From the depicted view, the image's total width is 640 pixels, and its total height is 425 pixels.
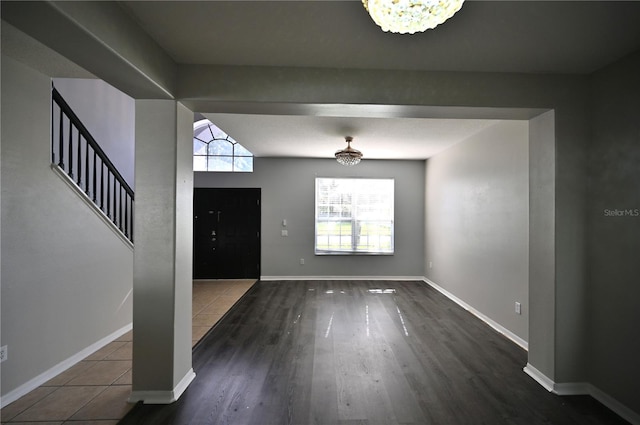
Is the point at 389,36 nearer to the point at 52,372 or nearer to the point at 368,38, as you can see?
the point at 368,38

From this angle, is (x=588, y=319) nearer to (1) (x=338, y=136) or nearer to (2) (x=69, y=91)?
(1) (x=338, y=136)

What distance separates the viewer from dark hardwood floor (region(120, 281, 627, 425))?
1.94m

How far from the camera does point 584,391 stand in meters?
2.20

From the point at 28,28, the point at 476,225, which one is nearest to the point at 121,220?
the point at 28,28

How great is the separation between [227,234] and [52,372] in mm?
3749

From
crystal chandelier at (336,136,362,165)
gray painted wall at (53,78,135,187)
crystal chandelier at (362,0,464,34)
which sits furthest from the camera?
crystal chandelier at (336,136,362,165)

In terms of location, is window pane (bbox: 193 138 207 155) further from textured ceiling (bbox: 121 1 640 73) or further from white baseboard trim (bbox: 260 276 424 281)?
textured ceiling (bbox: 121 1 640 73)

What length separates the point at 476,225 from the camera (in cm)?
391

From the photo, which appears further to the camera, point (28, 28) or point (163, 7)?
point (163, 7)

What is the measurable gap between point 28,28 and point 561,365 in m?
3.98

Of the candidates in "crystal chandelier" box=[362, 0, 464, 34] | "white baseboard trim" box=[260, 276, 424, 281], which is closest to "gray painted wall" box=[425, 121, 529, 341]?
"white baseboard trim" box=[260, 276, 424, 281]

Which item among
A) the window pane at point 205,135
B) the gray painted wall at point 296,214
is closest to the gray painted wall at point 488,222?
the gray painted wall at point 296,214

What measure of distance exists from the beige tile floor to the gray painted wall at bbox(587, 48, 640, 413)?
351 centimetres

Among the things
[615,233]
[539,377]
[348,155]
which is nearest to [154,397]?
[539,377]
